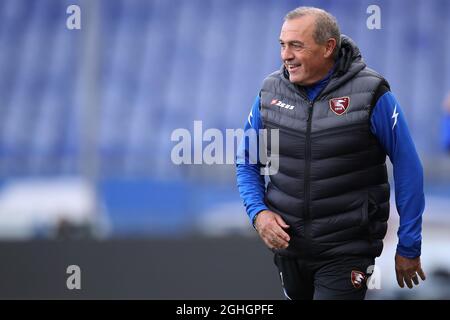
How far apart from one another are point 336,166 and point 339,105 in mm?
223

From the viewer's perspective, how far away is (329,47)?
331 centimetres

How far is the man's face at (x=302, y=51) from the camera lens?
3.26 meters

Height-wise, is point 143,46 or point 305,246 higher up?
point 143,46

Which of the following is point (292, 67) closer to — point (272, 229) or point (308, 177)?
point (308, 177)

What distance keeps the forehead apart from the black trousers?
0.82 meters

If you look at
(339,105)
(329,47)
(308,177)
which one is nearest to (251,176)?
(308,177)

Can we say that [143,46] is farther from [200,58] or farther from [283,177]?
[283,177]

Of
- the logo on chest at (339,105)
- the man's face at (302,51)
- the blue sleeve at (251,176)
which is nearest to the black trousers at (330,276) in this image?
the blue sleeve at (251,176)

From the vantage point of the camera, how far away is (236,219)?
7562 millimetres

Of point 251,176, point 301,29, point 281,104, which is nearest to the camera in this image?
point 301,29

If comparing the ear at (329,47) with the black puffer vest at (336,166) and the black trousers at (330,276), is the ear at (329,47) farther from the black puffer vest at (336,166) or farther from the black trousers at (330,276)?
the black trousers at (330,276)

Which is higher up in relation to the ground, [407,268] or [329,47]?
[329,47]

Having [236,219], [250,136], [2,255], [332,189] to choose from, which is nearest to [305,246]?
[332,189]

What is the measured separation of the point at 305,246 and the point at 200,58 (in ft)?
23.5
